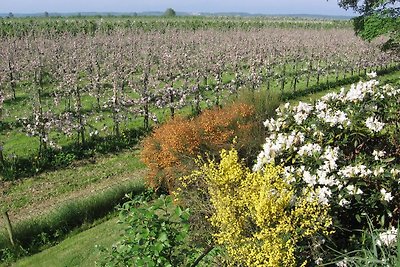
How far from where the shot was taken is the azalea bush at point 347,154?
4418 mm

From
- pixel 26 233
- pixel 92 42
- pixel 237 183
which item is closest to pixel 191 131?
pixel 26 233

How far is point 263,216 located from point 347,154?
5.17 ft

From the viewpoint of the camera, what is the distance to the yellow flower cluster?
13.2 feet

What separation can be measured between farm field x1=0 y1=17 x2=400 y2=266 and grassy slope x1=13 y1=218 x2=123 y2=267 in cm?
5

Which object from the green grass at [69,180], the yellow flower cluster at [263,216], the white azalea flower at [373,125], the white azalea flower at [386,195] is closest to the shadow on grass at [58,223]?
the green grass at [69,180]

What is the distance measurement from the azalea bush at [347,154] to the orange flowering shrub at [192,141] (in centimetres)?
505

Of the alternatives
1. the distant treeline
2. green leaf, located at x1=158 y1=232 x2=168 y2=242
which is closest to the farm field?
green leaf, located at x1=158 y1=232 x2=168 y2=242

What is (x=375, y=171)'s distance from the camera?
173 inches

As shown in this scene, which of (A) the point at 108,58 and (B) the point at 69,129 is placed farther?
(A) the point at 108,58

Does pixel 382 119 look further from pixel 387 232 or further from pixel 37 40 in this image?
pixel 37 40

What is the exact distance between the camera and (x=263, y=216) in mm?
4070

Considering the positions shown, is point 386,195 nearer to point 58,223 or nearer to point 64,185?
point 58,223

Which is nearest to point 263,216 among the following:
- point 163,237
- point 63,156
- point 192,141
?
point 163,237

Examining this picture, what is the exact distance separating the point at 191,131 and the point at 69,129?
719 cm
